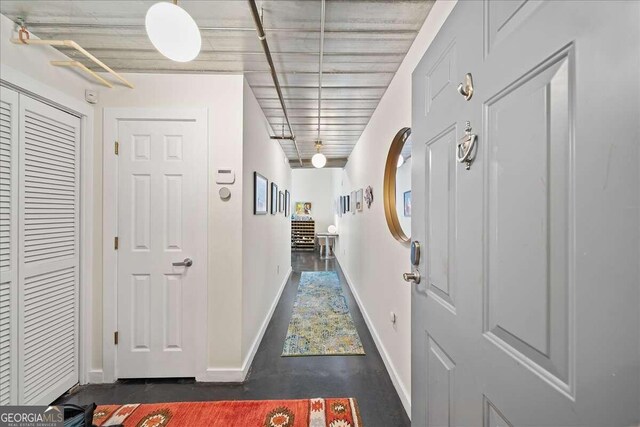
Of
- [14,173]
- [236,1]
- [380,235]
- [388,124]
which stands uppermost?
[236,1]

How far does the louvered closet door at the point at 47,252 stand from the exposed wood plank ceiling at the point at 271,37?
21.3 inches

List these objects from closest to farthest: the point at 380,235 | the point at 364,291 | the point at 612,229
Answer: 1. the point at 612,229
2. the point at 380,235
3. the point at 364,291

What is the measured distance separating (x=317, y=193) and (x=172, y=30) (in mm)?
7953

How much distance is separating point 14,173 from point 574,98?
8.21 ft

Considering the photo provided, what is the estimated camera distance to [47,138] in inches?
64.1

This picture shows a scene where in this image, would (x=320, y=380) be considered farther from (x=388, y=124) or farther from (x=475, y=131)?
(x=388, y=124)

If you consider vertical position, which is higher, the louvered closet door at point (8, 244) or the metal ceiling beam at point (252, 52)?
the metal ceiling beam at point (252, 52)

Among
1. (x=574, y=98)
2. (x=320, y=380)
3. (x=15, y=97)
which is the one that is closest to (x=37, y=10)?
(x=15, y=97)

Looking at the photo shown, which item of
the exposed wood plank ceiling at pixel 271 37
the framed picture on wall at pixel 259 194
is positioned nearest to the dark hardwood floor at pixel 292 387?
the framed picture on wall at pixel 259 194

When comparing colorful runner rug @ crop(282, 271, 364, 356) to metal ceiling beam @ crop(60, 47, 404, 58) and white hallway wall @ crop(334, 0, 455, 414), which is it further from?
metal ceiling beam @ crop(60, 47, 404, 58)

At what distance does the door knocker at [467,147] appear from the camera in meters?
0.71

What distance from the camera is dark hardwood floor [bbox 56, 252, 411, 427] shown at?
1718 millimetres
